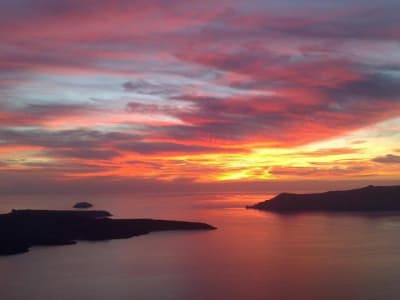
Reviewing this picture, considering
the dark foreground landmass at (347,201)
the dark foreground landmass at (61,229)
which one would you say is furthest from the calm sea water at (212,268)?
the dark foreground landmass at (347,201)

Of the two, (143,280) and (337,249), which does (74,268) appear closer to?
(143,280)

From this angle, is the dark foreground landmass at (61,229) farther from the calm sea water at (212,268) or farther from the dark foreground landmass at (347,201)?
the dark foreground landmass at (347,201)

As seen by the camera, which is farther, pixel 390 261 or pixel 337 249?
pixel 337 249

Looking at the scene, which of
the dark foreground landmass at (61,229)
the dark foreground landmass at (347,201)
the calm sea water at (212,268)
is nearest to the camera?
the calm sea water at (212,268)

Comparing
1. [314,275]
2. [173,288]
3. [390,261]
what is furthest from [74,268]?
[390,261]

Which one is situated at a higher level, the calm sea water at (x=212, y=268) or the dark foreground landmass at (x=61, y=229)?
the dark foreground landmass at (x=61, y=229)

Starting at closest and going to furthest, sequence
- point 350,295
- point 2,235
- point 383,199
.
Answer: point 350,295 → point 2,235 → point 383,199

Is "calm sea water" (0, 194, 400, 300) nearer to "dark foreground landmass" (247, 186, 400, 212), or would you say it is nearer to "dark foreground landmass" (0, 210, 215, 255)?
"dark foreground landmass" (0, 210, 215, 255)

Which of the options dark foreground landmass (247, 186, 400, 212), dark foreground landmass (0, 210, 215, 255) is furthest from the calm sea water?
dark foreground landmass (247, 186, 400, 212)
